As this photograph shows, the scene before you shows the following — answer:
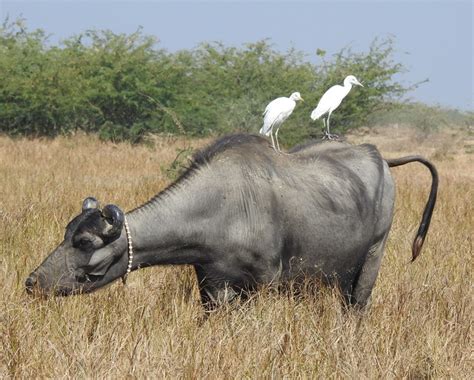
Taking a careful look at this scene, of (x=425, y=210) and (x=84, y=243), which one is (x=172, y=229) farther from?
(x=425, y=210)

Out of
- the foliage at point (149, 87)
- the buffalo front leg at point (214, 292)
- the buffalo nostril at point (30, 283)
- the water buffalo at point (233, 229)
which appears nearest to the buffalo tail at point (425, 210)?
the water buffalo at point (233, 229)

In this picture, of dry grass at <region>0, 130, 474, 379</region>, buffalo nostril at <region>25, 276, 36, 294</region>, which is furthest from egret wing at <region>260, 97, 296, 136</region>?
buffalo nostril at <region>25, 276, 36, 294</region>

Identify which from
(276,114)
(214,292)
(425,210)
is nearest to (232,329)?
(214,292)

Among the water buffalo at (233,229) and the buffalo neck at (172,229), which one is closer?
the water buffalo at (233,229)

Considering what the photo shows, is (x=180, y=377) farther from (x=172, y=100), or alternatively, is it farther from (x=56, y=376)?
(x=172, y=100)

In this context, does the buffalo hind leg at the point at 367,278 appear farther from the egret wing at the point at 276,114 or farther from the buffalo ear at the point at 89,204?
the egret wing at the point at 276,114

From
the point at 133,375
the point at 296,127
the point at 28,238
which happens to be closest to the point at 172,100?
the point at 296,127

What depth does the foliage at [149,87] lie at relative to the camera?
23.7m

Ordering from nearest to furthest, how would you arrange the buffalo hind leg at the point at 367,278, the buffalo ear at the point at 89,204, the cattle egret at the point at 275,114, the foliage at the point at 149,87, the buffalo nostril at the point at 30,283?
the buffalo nostril at the point at 30,283 < the buffalo ear at the point at 89,204 < the buffalo hind leg at the point at 367,278 < the cattle egret at the point at 275,114 < the foliage at the point at 149,87

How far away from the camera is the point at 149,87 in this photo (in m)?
24.2

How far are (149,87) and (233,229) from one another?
19.9 metres

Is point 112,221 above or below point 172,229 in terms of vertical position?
above

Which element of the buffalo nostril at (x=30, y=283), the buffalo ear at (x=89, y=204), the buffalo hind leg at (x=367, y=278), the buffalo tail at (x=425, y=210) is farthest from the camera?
the buffalo tail at (x=425, y=210)

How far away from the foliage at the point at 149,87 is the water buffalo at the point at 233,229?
15554 mm
